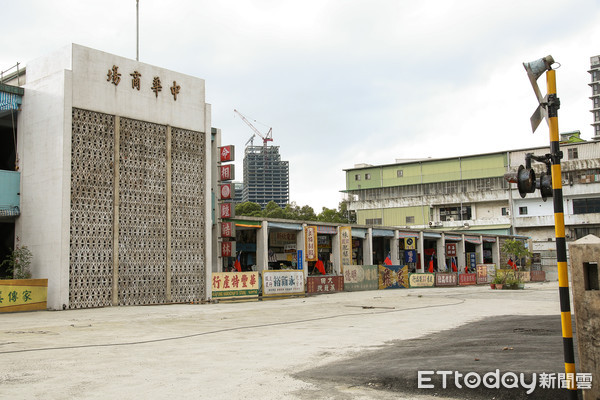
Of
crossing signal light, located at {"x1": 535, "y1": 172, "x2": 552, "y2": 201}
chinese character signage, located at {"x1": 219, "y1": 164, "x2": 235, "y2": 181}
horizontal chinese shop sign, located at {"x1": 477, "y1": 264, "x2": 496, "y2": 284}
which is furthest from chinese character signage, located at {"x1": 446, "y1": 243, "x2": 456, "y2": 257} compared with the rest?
crossing signal light, located at {"x1": 535, "y1": 172, "x2": 552, "y2": 201}

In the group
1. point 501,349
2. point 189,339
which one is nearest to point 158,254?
point 189,339

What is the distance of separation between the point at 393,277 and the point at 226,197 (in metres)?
16.1

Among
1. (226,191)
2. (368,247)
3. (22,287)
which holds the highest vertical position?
(226,191)

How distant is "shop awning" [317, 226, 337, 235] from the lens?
3769cm

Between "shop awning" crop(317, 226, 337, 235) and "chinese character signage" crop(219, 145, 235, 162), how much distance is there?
373 inches

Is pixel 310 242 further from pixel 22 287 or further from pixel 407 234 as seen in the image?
pixel 22 287

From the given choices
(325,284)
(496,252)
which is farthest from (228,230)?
(496,252)

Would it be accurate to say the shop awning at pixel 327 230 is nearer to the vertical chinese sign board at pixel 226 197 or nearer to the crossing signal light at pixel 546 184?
the vertical chinese sign board at pixel 226 197

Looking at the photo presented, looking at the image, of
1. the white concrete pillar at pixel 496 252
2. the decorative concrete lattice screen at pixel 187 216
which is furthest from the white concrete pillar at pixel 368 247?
the white concrete pillar at pixel 496 252

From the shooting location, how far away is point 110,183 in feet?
80.7

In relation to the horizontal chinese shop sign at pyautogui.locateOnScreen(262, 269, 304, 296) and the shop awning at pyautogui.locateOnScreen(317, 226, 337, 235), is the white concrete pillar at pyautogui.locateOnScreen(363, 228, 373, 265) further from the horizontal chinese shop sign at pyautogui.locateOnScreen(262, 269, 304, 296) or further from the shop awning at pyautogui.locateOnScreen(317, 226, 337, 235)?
the horizontal chinese shop sign at pyautogui.locateOnScreen(262, 269, 304, 296)

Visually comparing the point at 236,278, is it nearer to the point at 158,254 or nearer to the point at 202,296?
the point at 202,296

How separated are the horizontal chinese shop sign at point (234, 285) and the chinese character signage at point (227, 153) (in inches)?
276

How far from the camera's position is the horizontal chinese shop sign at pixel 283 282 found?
28875 millimetres
